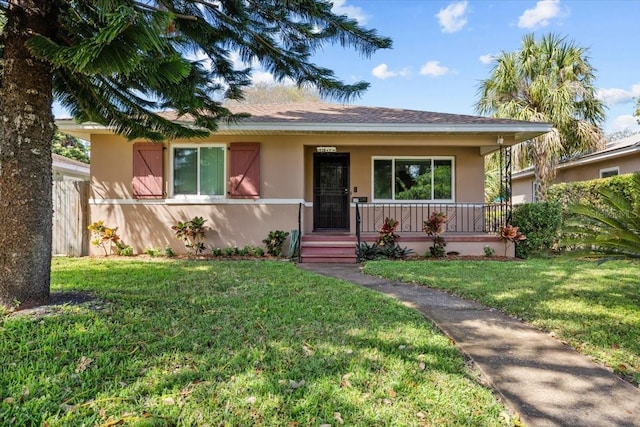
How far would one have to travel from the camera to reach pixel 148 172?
343 inches

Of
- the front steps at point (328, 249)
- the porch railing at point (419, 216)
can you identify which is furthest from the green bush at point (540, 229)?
the front steps at point (328, 249)

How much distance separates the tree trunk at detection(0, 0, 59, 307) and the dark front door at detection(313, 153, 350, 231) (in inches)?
276

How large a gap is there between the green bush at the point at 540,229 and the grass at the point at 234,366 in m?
6.22

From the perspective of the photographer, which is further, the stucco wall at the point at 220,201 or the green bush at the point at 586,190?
the green bush at the point at 586,190

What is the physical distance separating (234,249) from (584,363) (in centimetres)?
710

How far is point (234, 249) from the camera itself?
→ 8.53m

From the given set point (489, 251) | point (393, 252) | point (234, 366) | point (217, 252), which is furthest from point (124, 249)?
point (489, 251)

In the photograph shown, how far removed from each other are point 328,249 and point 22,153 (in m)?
5.89

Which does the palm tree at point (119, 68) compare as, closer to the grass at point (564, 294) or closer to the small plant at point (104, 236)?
the grass at point (564, 294)

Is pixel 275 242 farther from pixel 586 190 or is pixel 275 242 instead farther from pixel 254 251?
pixel 586 190

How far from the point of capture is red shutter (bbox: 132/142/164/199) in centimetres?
869

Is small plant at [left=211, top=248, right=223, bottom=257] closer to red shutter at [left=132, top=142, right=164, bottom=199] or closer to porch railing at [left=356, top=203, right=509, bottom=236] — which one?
red shutter at [left=132, top=142, right=164, bottom=199]

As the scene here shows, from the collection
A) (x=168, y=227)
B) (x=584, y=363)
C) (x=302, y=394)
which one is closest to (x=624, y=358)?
(x=584, y=363)

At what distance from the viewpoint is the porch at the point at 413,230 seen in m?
8.23
